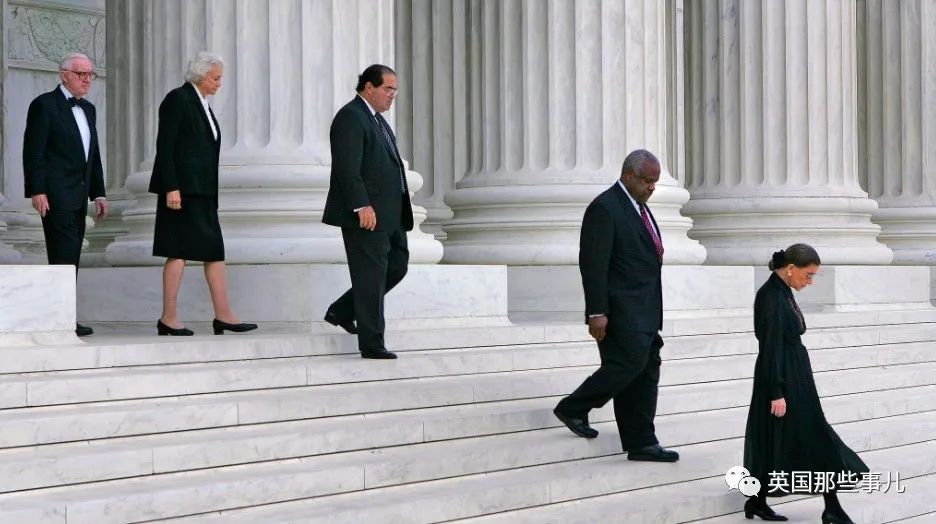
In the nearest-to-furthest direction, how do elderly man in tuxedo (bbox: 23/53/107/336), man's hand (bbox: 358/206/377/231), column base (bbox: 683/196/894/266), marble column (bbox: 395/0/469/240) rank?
man's hand (bbox: 358/206/377/231) → elderly man in tuxedo (bbox: 23/53/107/336) → column base (bbox: 683/196/894/266) → marble column (bbox: 395/0/469/240)

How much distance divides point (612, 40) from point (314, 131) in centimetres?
497

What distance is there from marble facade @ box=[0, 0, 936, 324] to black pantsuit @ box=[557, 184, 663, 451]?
4142mm

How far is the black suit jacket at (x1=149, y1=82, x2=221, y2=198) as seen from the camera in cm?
1550

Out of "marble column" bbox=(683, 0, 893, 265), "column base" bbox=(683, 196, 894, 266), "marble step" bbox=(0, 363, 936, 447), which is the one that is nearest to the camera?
"marble step" bbox=(0, 363, 936, 447)

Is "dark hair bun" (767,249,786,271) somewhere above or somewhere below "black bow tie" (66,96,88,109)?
below

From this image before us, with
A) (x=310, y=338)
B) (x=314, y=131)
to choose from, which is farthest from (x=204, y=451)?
(x=314, y=131)

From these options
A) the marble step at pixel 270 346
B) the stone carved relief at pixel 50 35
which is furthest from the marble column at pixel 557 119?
the stone carved relief at pixel 50 35

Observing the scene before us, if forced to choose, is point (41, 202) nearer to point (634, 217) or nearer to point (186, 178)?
point (186, 178)

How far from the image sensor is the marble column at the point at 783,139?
25.0 m

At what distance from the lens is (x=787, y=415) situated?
12656 mm

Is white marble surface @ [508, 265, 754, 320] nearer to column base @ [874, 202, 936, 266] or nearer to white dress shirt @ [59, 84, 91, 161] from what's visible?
white dress shirt @ [59, 84, 91, 161]

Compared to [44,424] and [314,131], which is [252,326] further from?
[44,424]

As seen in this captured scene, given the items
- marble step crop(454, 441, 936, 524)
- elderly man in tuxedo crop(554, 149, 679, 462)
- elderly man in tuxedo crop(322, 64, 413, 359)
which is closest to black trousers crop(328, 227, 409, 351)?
elderly man in tuxedo crop(322, 64, 413, 359)

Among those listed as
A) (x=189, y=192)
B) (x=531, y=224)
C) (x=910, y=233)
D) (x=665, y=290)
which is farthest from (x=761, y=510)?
(x=910, y=233)
